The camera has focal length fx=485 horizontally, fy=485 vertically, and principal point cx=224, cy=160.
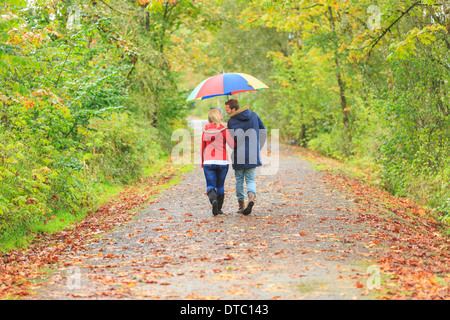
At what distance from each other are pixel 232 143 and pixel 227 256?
2852 mm

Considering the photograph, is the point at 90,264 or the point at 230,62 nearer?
the point at 90,264

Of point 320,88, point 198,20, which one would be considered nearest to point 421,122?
point 320,88

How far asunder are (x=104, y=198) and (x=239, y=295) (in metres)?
7.03

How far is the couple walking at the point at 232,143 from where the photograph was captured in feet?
28.9

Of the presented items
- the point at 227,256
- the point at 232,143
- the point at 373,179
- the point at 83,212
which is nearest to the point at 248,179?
the point at 232,143

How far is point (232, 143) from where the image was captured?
8.81m

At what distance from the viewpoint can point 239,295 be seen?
4895 mm

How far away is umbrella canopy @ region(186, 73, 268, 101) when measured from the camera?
8.58 meters

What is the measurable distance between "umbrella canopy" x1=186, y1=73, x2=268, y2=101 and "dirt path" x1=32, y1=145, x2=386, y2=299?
7.46 feet

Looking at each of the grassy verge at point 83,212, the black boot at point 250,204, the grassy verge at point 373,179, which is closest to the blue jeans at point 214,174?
the black boot at point 250,204

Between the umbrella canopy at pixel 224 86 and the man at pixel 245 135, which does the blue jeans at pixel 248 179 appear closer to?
the man at pixel 245 135

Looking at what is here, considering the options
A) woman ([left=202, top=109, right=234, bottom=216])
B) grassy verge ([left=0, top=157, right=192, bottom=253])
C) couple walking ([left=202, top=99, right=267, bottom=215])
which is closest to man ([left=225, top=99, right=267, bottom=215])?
couple walking ([left=202, top=99, right=267, bottom=215])
